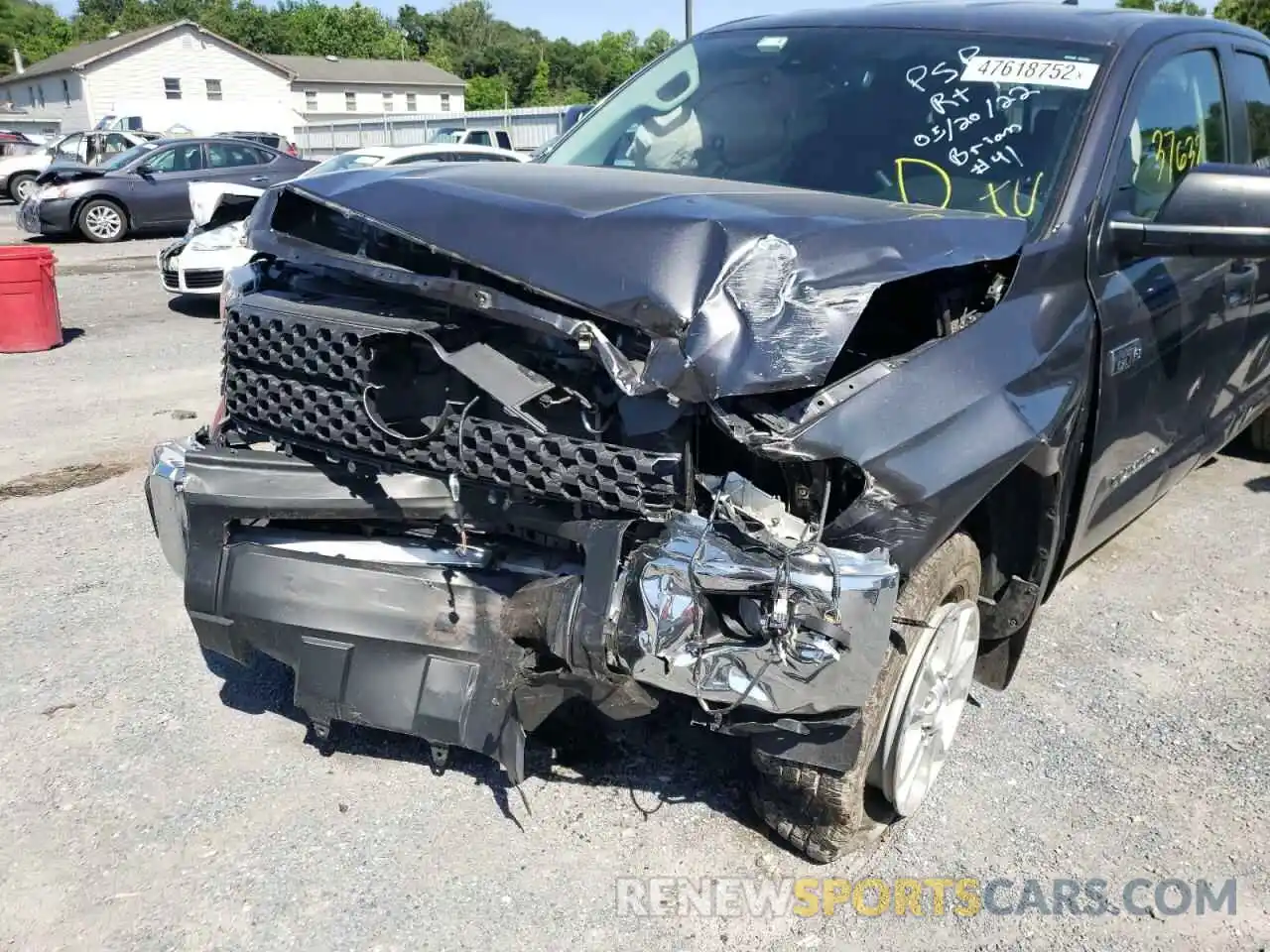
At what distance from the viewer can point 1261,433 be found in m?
5.65

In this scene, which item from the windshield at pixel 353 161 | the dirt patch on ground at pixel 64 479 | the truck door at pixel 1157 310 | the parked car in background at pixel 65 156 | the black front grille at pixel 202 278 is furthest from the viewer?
the parked car in background at pixel 65 156

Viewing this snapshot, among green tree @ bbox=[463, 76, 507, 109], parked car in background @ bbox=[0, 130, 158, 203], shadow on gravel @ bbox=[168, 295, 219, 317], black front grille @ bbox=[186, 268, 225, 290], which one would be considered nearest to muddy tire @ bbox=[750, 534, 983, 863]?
black front grille @ bbox=[186, 268, 225, 290]

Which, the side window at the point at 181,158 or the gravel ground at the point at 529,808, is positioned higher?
the side window at the point at 181,158

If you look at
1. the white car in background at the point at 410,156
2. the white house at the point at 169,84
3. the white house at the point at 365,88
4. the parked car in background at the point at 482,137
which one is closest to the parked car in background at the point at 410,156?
the white car in background at the point at 410,156

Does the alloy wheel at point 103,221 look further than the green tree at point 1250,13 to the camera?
No

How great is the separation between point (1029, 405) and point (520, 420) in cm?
118

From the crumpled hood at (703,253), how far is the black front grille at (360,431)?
25 centimetres

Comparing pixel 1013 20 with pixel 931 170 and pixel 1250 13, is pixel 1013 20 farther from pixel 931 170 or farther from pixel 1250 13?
pixel 1250 13

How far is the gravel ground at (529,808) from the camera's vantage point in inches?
96.7

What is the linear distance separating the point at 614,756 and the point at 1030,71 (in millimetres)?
2385

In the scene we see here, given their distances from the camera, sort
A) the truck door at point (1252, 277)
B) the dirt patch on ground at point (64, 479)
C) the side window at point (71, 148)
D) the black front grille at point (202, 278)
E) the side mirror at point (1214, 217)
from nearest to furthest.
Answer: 1. the side mirror at point (1214, 217)
2. the truck door at point (1252, 277)
3. the dirt patch on ground at point (64, 479)
4. the black front grille at point (202, 278)
5. the side window at point (71, 148)

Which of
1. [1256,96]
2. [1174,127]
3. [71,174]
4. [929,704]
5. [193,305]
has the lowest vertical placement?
[193,305]

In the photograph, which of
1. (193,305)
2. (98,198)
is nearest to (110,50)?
(98,198)

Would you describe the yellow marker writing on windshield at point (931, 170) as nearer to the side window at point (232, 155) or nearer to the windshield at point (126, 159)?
the side window at point (232, 155)
